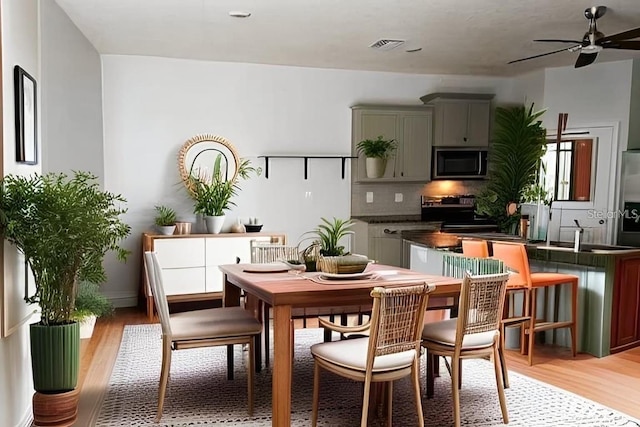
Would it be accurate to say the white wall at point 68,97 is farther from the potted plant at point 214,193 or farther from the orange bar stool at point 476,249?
the orange bar stool at point 476,249

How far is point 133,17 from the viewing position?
15.6 ft

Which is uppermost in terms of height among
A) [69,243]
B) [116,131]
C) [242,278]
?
[116,131]

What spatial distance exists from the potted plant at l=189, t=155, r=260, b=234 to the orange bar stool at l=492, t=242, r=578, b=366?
2.95 meters

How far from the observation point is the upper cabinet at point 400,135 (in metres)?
7.10

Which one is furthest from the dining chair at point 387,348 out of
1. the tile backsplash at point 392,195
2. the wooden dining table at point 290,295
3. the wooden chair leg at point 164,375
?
the tile backsplash at point 392,195

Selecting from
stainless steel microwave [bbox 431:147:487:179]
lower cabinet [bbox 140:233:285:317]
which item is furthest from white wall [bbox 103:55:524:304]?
stainless steel microwave [bbox 431:147:487:179]

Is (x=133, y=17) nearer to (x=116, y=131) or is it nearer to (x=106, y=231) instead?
(x=116, y=131)

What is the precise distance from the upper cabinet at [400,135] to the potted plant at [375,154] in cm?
6

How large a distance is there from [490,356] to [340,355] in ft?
3.11

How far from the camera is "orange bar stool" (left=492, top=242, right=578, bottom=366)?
4.46m

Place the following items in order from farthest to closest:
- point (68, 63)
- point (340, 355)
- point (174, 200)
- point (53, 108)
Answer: point (174, 200) → point (68, 63) → point (53, 108) → point (340, 355)

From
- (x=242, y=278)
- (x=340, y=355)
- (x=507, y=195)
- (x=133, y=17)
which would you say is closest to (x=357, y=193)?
(x=507, y=195)

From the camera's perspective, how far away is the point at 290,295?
2928mm

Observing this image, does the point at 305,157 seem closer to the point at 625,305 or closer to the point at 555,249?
the point at 555,249
